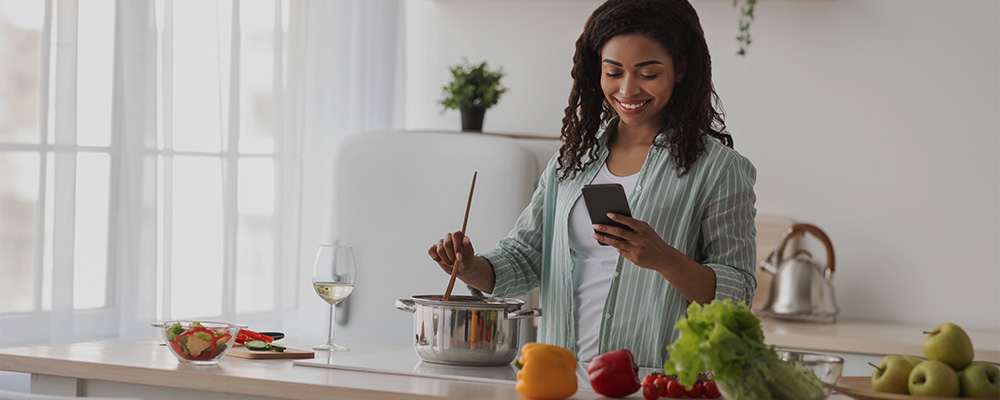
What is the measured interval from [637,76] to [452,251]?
1.47 feet

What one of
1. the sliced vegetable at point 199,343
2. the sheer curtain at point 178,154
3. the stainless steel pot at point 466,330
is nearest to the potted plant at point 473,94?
the sheer curtain at point 178,154

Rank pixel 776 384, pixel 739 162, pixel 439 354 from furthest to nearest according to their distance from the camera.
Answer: pixel 739 162 < pixel 439 354 < pixel 776 384

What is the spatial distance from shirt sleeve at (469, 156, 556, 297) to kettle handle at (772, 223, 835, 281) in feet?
4.23

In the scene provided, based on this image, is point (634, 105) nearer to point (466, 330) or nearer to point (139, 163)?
point (466, 330)

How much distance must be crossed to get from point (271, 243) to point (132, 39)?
0.83 metres

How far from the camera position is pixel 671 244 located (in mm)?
1778

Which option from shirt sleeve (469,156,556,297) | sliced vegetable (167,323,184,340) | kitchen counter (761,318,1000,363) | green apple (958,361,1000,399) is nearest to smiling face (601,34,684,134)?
shirt sleeve (469,156,556,297)

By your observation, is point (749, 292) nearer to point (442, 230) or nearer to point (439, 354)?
point (439, 354)

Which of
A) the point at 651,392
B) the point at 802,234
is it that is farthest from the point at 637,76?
the point at 802,234

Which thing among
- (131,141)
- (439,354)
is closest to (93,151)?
(131,141)

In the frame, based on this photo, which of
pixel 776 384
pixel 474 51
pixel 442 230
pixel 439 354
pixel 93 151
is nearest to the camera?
pixel 776 384

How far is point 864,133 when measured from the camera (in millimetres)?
3055

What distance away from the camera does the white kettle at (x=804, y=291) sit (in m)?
2.90

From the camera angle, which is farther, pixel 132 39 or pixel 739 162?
pixel 132 39
